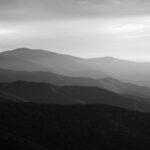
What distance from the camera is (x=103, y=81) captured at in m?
194

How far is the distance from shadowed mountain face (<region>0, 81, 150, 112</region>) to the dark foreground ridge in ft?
135

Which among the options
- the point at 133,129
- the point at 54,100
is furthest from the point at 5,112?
the point at 54,100

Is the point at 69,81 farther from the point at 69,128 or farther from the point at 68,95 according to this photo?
the point at 69,128

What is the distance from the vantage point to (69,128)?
58.3 m

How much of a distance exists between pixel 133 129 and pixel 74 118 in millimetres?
10959

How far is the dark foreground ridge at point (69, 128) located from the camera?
5037cm

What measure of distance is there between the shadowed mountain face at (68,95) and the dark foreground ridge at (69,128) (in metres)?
41.0

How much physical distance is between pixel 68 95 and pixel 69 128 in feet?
195

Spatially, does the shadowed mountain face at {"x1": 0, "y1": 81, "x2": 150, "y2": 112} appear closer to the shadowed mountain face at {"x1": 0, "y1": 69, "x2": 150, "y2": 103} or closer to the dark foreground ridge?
the dark foreground ridge

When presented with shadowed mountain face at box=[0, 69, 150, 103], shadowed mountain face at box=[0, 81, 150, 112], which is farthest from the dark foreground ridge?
shadowed mountain face at box=[0, 69, 150, 103]

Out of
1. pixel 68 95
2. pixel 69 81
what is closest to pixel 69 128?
pixel 68 95

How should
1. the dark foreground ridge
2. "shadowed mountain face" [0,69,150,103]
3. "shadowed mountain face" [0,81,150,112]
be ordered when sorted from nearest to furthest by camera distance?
the dark foreground ridge, "shadowed mountain face" [0,81,150,112], "shadowed mountain face" [0,69,150,103]

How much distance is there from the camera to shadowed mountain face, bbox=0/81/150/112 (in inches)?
4344

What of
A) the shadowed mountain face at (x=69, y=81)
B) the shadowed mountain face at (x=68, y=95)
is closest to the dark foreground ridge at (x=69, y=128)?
the shadowed mountain face at (x=68, y=95)
